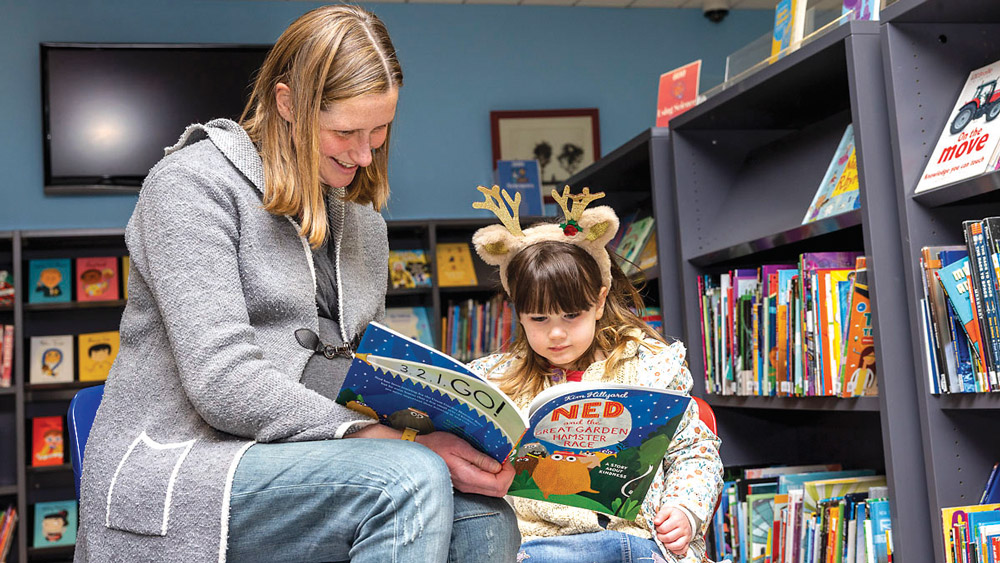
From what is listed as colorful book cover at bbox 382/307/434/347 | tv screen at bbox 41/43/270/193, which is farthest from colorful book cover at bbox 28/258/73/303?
colorful book cover at bbox 382/307/434/347

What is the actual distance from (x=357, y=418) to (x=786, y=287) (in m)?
1.17

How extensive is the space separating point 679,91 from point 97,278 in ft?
8.73

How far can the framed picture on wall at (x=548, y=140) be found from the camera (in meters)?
4.64

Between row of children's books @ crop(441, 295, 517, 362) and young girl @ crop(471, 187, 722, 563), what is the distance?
2.30 m

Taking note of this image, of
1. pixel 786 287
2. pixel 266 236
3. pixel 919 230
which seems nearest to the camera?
pixel 266 236

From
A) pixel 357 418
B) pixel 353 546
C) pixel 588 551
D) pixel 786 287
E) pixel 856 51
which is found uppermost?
pixel 856 51

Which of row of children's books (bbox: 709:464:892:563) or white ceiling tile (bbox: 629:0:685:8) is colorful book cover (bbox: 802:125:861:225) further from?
white ceiling tile (bbox: 629:0:685:8)

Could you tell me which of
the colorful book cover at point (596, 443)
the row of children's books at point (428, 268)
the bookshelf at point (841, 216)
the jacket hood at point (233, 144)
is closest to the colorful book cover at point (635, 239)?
the bookshelf at point (841, 216)

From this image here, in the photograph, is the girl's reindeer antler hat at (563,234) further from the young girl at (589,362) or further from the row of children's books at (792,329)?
the row of children's books at (792,329)

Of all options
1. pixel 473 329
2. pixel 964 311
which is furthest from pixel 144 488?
pixel 473 329

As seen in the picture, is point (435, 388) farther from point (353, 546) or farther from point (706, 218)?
point (706, 218)

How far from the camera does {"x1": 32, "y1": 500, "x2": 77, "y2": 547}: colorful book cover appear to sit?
3.84 meters

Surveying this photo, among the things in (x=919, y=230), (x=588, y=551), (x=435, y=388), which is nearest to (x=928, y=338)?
(x=919, y=230)

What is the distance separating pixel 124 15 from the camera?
432cm
